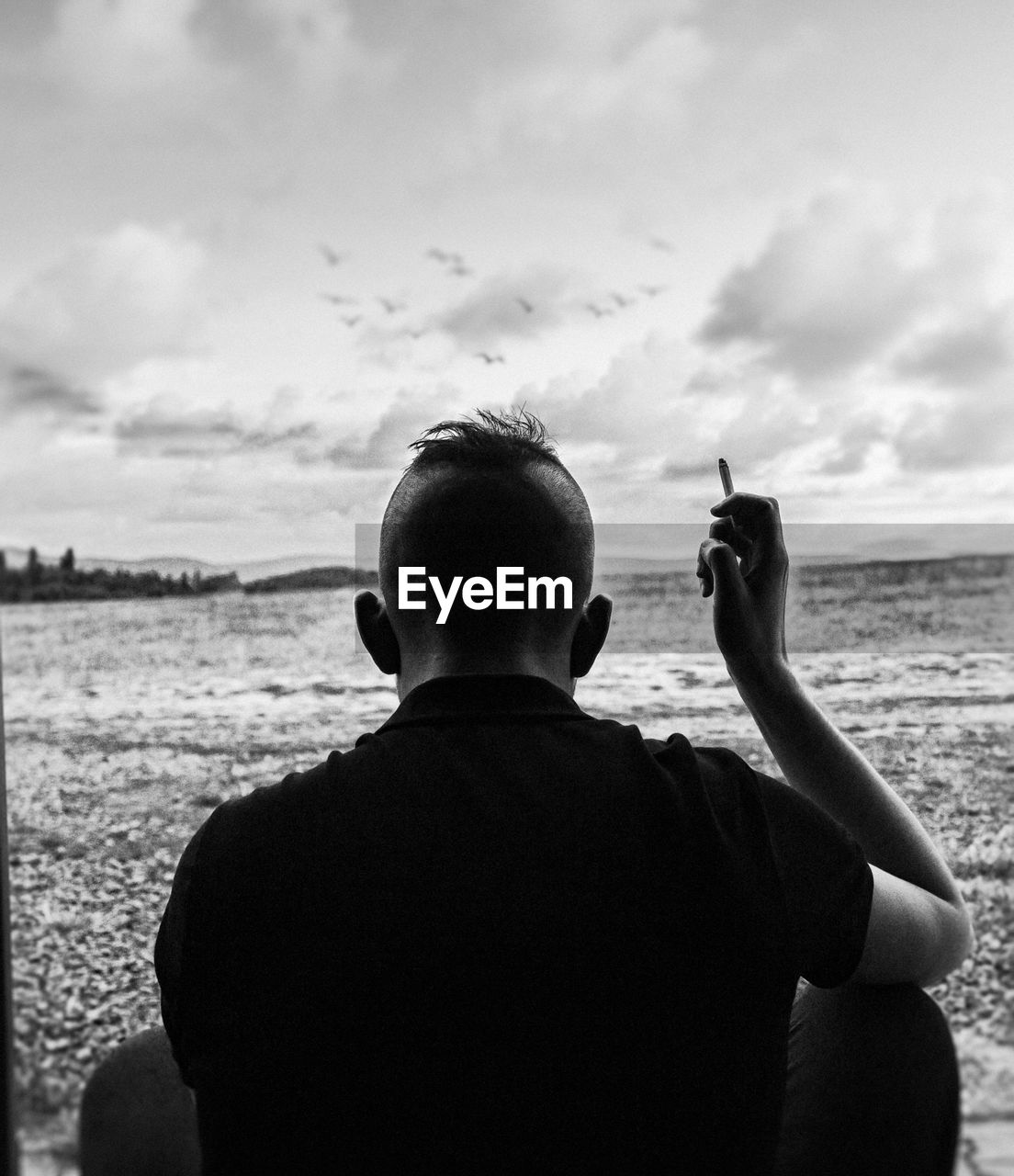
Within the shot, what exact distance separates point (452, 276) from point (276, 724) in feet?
2.72

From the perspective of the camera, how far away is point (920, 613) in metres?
1.63

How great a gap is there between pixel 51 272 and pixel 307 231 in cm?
39

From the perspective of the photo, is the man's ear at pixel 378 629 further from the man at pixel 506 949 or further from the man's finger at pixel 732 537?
the man's finger at pixel 732 537

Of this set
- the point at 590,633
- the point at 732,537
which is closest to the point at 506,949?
the point at 590,633

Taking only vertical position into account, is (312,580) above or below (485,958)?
above

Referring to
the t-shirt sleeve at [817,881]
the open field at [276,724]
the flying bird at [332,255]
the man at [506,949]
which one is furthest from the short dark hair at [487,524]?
the flying bird at [332,255]

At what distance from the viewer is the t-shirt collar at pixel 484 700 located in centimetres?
80

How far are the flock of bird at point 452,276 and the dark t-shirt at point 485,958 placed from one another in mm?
976

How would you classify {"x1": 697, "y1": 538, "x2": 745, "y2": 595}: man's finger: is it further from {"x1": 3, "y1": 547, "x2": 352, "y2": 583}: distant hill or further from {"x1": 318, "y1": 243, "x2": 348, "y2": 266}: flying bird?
{"x1": 318, "y1": 243, "x2": 348, "y2": 266}: flying bird

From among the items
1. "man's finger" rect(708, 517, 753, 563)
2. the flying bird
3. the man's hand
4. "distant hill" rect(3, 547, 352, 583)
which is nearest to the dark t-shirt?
the man's hand

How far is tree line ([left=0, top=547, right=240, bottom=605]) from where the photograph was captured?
1.52 meters

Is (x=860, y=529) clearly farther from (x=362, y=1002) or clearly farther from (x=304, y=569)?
(x=362, y=1002)

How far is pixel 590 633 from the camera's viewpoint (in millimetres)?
922

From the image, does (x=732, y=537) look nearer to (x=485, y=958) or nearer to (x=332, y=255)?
(x=485, y=958)
